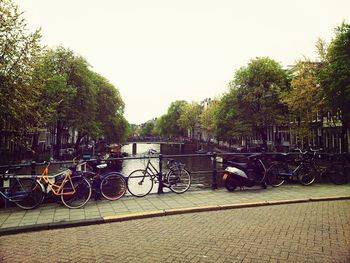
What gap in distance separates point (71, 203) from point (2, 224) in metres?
1.83

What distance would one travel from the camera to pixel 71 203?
7602mm

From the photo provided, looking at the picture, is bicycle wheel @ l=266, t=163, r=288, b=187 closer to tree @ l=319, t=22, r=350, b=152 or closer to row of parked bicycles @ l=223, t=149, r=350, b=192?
row of parked bicycles @ l=223, t=149, r=350, b=192

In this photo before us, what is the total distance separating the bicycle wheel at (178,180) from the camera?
9.27 metres

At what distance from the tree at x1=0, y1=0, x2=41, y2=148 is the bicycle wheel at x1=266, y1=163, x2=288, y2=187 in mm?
11853

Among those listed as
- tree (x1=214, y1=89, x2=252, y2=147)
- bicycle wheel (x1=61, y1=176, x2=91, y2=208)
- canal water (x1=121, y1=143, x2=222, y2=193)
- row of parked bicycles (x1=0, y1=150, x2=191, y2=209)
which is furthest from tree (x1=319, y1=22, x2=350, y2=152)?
tree (x1=214, y1=89, x2=252, y2=147)

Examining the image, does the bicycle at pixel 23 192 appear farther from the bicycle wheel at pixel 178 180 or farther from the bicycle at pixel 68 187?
the bicycle wheel at pixel 178 180

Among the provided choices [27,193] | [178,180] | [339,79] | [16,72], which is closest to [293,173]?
[178,180]

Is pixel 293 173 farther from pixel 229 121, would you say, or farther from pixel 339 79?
pixel 229 121

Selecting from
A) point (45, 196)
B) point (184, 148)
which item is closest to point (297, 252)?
point (45, 196)

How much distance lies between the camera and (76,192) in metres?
7.68

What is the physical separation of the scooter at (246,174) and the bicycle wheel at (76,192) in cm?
440

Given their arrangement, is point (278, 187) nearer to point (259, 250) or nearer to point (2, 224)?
point (259, 250)

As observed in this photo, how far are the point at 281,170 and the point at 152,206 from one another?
5.60 meters

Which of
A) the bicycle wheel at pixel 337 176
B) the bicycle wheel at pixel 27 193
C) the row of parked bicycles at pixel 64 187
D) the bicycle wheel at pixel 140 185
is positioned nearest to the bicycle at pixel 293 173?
the bicycle wheel at pixel 337 176
